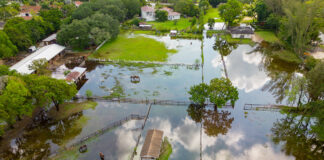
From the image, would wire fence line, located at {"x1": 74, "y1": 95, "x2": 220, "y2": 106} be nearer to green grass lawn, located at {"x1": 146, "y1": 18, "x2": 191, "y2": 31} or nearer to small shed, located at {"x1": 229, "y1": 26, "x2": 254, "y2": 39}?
small shed, located at {"x1": 229, "y1": 26, "x2": 254, "y2": 39}

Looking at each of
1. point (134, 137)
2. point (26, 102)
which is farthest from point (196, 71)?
point (26, 102)

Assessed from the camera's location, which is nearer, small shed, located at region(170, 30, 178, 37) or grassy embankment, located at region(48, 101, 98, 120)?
grassy embankment, located at region(48, 101, 98, 120)

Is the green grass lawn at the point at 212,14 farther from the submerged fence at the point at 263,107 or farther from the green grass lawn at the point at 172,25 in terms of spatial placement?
the submerged fence at the point at 263,107

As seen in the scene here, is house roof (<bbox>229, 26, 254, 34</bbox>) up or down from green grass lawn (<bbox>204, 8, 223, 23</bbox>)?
down

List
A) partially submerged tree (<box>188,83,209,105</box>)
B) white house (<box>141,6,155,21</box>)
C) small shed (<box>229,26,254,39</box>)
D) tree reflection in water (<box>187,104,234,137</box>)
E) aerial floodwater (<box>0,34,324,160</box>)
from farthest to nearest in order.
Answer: white house (<box>141,6,155,21</box>), small shed (<box>229,26,254,39</box>), partially submerged tree (<box>188,83,209,105</box>), tree reflection in water (<box>187,104,234,137</box>), aerial floodwater (<box>0,34,324,160</box>)

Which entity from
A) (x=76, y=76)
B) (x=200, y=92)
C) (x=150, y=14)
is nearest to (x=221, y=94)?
(x=200, y=92)

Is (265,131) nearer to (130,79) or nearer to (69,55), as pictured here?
(130,79)

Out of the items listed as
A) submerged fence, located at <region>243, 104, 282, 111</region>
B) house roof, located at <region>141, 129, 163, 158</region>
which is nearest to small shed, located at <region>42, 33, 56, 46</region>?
house roof, located at <region>141, 129, 163, 158</region>
